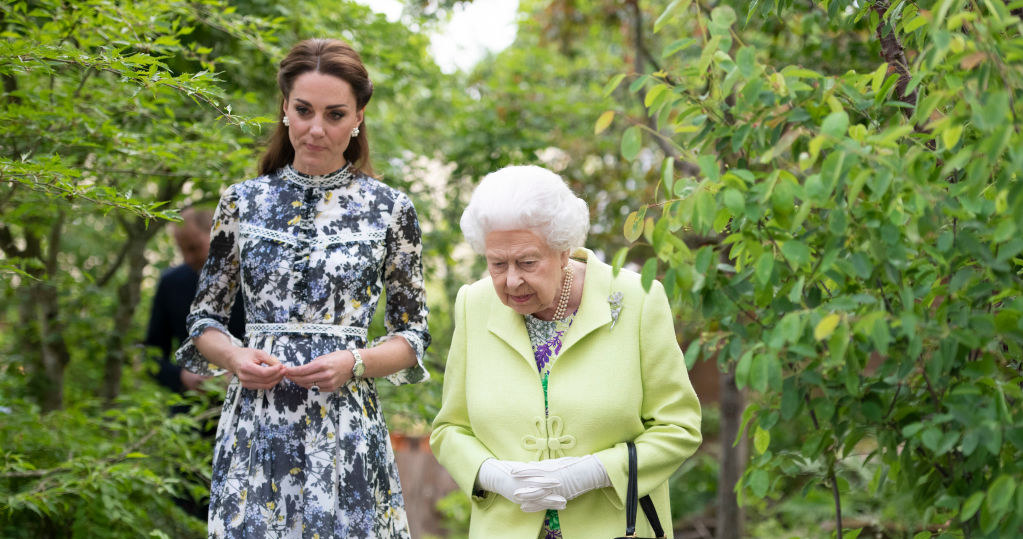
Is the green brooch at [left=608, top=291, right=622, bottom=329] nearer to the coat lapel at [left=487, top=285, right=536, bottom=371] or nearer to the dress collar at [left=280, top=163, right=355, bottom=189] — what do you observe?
the coat lapel at [left=487, top=285, right=536, bottom=371]

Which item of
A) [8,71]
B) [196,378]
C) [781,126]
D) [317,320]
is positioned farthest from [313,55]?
[196,378]

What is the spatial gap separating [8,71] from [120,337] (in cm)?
351

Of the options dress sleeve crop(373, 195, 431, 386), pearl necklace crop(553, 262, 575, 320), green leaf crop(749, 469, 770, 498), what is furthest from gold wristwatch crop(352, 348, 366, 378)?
green leaf crop(749, 469, 770, 498)

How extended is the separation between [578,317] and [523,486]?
54 cm

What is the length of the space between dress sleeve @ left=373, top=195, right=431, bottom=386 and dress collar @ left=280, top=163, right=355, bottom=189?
0.19 metres

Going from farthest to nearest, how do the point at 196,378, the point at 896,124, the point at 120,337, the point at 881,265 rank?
the point at 120,337
the point at 196,378
the point at 896,124
the point at 881,265

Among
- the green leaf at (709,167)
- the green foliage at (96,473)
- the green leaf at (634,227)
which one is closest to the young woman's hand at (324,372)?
the green leaf at (634,227)

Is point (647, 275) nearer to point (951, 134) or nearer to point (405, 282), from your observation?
point (951, 134)

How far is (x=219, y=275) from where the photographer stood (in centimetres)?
316

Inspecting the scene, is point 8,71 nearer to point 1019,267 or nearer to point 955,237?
point 955,237

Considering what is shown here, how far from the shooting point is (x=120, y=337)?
6.45 metres

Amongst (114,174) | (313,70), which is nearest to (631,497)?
(313,70)

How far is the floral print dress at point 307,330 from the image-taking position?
297cm

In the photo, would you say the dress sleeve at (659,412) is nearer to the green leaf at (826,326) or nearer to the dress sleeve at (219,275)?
the green leaf at (826,326)
